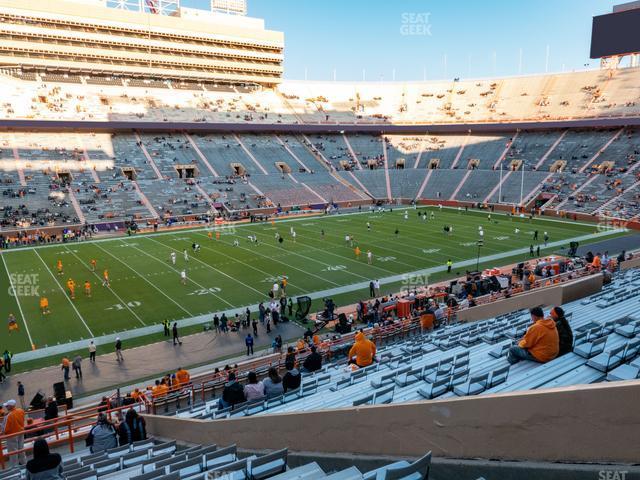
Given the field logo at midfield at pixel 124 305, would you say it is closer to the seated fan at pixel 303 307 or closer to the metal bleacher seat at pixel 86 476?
the seated fan at pixel 303 307

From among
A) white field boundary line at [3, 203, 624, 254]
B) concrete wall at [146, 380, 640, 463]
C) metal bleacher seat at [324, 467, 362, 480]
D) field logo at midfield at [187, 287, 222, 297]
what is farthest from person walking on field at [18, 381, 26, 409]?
white field boundary line at [3, 203, 624, 254]

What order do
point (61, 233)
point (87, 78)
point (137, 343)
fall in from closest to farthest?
point (137, 343), point (61, 233), point (87, 78)

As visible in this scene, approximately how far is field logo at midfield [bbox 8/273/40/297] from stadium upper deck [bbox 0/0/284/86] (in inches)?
1994

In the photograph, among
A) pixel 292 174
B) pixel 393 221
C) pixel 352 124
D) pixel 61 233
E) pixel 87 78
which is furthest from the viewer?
pixel 352 124

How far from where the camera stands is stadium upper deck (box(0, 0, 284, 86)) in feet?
222

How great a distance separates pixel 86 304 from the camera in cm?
2475

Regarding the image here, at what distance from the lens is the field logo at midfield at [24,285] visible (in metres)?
26.5

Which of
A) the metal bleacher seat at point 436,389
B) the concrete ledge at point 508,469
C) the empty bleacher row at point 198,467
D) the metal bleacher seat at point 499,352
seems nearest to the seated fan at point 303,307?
the empty bleacher row at point 198,467

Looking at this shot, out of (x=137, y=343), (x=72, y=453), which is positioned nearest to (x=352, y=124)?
(x=137, y=343)

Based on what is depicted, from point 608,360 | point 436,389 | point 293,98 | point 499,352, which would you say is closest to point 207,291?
point 499,352

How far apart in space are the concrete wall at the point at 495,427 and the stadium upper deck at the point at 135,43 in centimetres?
7825

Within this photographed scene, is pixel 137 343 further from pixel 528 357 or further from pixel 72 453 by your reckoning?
pixel 528 357

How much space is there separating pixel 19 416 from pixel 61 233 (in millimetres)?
39405

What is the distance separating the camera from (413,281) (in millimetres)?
27688
